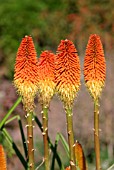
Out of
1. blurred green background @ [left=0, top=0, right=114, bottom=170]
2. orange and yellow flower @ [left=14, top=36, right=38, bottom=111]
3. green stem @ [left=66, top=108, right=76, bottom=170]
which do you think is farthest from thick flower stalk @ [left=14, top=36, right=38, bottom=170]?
blurred green background @ [left=0, top=0, right=114, bottom=170]

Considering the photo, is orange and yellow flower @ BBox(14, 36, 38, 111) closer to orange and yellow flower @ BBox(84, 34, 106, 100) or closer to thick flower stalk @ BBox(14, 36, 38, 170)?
thick flower stalk @ BBox(14, 36, 38, 170)

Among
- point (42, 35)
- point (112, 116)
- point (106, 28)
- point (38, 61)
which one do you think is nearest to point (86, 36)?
point (106, 28)

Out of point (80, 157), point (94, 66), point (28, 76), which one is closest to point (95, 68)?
point (94, 66)

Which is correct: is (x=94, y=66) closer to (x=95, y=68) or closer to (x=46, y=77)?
(x=95, y=68)

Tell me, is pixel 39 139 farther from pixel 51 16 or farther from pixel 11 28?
pixel 11 28

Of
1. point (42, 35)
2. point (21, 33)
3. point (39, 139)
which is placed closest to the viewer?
point (39, 139)

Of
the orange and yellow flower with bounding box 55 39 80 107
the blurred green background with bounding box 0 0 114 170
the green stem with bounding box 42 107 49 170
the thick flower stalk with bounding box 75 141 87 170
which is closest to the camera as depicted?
the orange and yellow flower with bounding box 55 39 80 107

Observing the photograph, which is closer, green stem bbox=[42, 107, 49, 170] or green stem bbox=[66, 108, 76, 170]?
green stem bbox=[66, 108, 76, 170]
